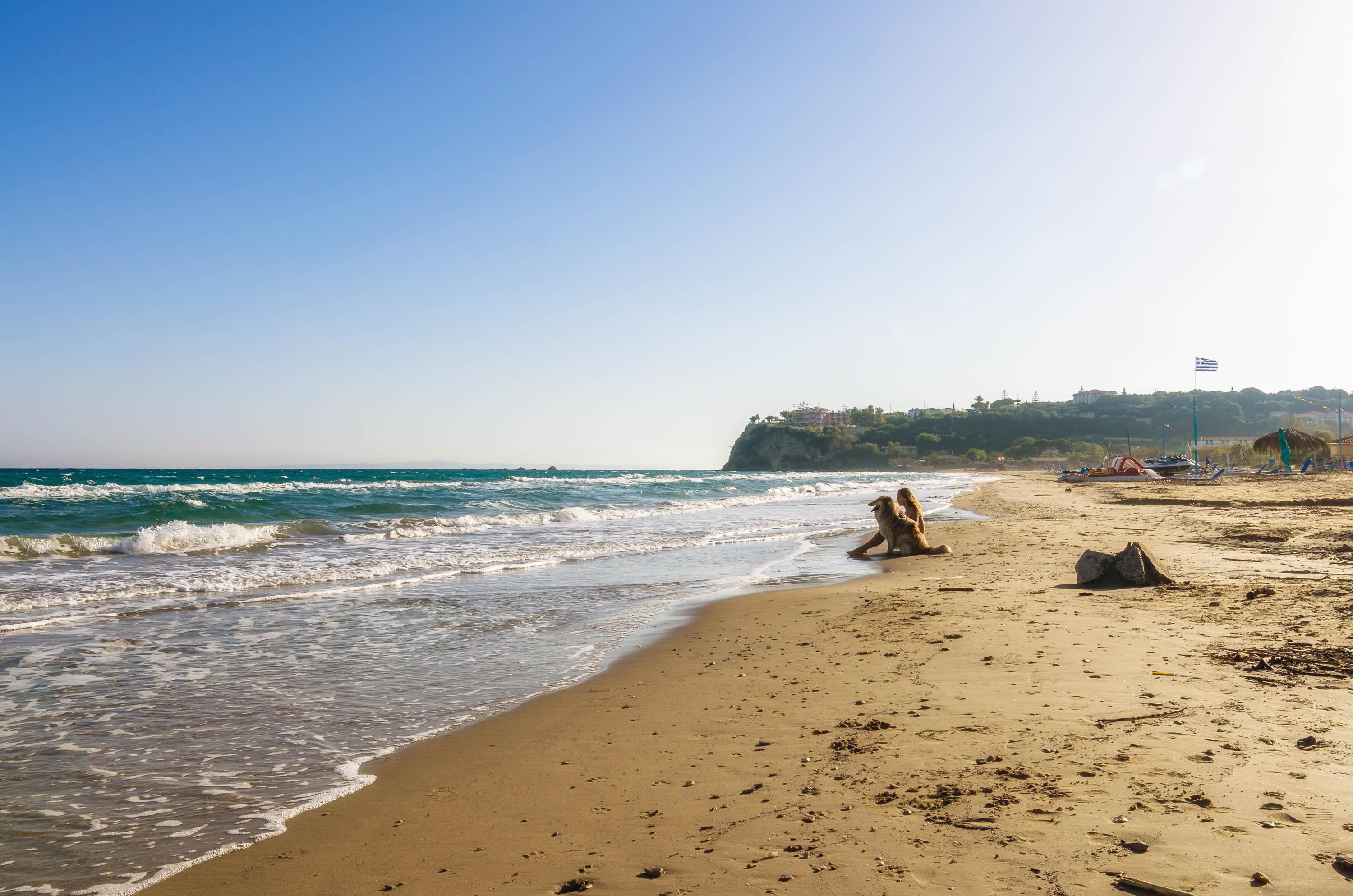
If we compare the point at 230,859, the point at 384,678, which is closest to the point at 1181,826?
the point at 230,859

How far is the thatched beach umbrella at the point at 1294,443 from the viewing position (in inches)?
2036

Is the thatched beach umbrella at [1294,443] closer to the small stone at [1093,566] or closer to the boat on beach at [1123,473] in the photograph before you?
the boat on beach at [1123,473]

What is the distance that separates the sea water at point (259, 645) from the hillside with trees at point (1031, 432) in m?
116

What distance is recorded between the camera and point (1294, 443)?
52125 millimetres

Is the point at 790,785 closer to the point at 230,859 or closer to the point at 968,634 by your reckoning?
the point at 230,859

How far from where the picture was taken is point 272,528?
1930cm

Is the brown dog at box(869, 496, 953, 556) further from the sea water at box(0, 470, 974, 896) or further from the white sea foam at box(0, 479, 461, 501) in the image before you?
the white sea foam at box(0, 479, 461, 501)

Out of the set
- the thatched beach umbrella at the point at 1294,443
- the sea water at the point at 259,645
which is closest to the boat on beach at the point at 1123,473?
the thatched beach umbrella at the point at 1294,443

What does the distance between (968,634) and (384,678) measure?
16.2ft

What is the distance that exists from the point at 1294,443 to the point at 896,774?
209 feet

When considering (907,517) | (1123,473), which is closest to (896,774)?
(907,517)

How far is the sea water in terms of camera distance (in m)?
3.69

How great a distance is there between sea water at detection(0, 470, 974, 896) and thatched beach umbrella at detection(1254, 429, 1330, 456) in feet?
154

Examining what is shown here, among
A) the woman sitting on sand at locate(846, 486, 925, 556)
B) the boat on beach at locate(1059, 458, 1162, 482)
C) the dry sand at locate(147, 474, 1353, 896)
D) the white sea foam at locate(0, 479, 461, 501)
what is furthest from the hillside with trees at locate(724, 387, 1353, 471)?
the dry sand at locate(147, 474, 1353, 896)
